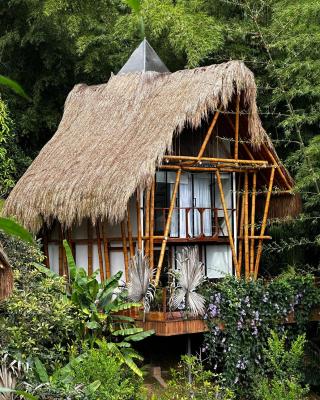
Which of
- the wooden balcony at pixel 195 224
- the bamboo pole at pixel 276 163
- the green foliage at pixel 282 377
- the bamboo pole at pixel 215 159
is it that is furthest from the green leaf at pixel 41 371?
the bamboo pole at pixel 276 163

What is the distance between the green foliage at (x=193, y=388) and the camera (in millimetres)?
8727

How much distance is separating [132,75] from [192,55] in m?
1.40

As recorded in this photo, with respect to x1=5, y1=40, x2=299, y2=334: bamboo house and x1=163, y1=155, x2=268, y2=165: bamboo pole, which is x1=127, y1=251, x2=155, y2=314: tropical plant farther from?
x1=163, y1=155, x2=268, y2=165: bamboo pole

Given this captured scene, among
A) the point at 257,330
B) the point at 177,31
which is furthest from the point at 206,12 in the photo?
the point at 257,330

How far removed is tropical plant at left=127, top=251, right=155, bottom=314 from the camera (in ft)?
32.7

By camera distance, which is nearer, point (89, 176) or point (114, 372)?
point (114, 372)

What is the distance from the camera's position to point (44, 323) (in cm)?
901

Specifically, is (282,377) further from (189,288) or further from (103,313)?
(103,313)

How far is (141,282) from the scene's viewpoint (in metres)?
9.98

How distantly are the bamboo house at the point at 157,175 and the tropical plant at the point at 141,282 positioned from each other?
0.42 metres

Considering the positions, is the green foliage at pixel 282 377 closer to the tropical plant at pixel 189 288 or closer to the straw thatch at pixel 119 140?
the tropical plant at pixel 189 288

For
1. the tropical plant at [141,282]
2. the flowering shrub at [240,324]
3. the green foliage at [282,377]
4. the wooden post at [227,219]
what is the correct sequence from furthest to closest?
the wooden post at [227,219], the flowering shrub at [240,324], the tropical plant at [141,282], the green foliage at [282,377]

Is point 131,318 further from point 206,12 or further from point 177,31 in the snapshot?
point 206,12

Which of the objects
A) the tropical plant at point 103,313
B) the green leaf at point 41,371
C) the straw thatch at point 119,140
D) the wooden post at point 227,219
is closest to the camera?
the green leaf at point 41,371
